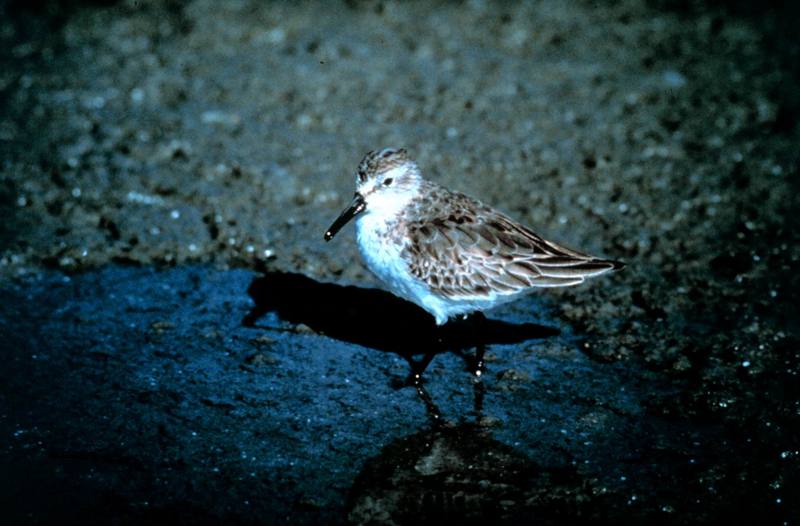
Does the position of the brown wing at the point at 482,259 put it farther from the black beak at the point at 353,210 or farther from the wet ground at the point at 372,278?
the wet ground at the point at 372,278

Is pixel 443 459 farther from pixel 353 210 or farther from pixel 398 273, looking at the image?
pixel 353 210

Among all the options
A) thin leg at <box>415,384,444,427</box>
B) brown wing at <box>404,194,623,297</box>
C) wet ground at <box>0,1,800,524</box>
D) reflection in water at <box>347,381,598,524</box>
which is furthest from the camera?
brown wing at <box>404,194,623,297</box>

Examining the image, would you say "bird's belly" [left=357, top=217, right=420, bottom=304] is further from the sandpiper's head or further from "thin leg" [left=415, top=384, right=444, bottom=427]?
"thin leg" [left=415, top=384, right=444, bottom=427]

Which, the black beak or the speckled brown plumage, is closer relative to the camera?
the speckled brown plumage

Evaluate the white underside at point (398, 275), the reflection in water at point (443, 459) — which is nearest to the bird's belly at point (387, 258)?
the white underside at point (398, 275)

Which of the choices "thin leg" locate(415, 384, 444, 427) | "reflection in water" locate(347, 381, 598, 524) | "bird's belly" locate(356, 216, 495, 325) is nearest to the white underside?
"bird's belly" locate(356, 216, 495, 325)

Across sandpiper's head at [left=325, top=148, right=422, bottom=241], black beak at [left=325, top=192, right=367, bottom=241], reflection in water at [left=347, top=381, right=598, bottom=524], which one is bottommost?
reflection in water at [left=347, top=381, right=598, bottom=524]

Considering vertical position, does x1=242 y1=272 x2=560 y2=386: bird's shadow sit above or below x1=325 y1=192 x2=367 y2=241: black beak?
below
